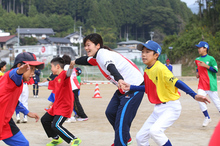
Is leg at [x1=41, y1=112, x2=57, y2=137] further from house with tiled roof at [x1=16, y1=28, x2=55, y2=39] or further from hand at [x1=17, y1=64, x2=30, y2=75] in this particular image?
house with tiled roof at [x1=16, y1=28, x2=55, y2=39]

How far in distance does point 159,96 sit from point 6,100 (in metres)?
2.04

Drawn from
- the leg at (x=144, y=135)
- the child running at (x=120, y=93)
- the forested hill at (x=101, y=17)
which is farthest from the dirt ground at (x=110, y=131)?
the forested hill at (x=101, y=17)

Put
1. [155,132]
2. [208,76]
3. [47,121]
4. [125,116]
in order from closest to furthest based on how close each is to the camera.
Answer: [155,132], [125,116], [47,121], [208,76]

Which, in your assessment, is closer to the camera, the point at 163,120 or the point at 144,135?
the point at 163,120

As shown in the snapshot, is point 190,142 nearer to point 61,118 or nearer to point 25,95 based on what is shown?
point 61,118

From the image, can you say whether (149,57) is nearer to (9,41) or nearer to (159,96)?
(159,96)

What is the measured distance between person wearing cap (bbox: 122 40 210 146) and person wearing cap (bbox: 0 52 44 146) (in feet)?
4.30

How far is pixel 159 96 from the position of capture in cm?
463

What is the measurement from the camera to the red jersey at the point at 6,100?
3.77 metres

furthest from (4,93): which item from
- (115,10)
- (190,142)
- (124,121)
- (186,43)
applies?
(115,10)

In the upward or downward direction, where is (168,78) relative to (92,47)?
downward

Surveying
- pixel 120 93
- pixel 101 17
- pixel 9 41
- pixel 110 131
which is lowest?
pixel 110 131

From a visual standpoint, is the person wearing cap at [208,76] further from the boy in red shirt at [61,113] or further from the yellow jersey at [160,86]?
the yellow jersey at [160,86]

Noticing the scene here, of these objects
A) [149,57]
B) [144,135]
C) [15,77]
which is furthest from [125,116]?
[15,77]
